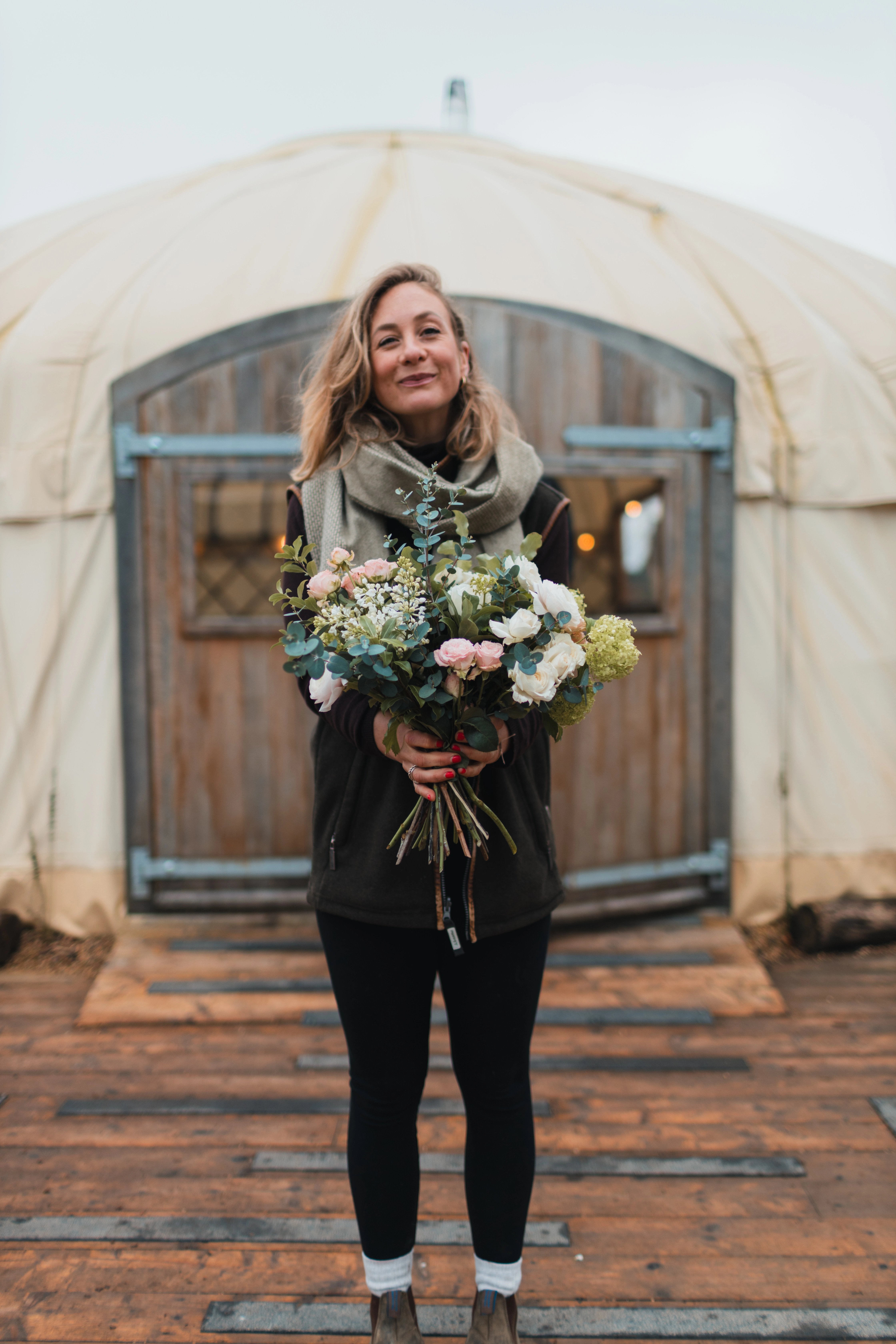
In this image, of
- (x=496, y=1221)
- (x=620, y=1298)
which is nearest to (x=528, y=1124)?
(x=496, y=1221)

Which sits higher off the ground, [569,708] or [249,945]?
[569,708]

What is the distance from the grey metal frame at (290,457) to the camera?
114 inches

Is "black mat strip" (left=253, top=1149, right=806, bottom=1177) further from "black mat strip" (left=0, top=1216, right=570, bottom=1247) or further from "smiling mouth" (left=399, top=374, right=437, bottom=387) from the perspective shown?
"smiling mouth" (left=399, top=374, right=437, bottom=387)

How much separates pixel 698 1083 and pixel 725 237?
3.08m

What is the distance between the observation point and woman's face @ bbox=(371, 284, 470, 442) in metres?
1.33

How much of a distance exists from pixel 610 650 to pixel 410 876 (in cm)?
42

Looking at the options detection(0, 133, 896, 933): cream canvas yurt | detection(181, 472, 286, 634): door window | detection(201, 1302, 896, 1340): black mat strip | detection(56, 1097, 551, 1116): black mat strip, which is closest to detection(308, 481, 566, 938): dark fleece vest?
detection(201, 1302, 896, 1340): black mat strip

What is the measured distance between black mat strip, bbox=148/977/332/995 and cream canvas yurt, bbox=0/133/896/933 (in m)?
0.46

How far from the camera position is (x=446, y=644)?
3.63 ft

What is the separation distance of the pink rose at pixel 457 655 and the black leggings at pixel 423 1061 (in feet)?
1.35

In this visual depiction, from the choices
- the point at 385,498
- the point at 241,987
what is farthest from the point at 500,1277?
the point at 241,987

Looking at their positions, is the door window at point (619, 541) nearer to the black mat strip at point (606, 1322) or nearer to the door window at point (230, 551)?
the door window at point (230, 551)

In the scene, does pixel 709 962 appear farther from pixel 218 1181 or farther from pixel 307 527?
pixel 307 527

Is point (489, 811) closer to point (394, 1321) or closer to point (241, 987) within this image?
point (394, 1321)
